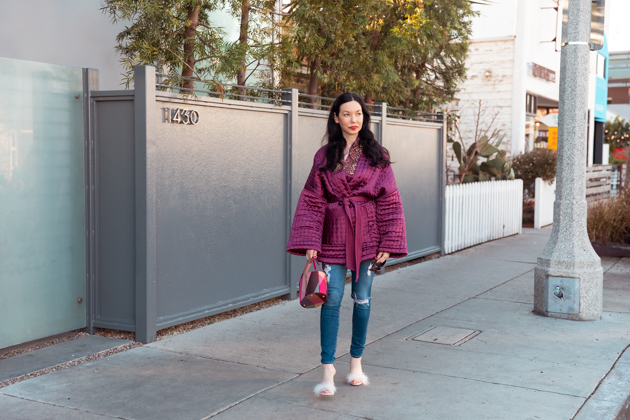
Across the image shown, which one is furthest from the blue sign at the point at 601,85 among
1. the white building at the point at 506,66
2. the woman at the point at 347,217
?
the woman at the point at 347,217

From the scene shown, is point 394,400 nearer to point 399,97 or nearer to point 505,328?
point 505,328

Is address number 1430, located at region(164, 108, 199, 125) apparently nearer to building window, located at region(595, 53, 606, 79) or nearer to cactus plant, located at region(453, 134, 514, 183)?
cactus plant, located at region(453, 134, 514, 183)

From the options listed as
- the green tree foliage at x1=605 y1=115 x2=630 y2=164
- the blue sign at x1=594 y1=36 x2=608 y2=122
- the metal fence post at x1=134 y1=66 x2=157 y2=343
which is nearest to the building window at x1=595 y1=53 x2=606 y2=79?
the blue sign at x1=594 y1=36 x2=608 y2=122

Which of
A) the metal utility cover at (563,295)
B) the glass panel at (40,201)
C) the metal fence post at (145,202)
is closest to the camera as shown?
the glass panel at (40,201)

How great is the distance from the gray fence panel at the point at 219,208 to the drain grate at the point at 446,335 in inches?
69.2

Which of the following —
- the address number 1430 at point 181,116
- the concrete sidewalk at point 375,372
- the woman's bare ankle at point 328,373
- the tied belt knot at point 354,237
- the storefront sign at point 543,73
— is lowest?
the concrete sidewalk at point 375,372

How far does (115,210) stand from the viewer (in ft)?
18.2

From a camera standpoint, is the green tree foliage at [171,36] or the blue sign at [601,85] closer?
the green tree foliage at [171,36]

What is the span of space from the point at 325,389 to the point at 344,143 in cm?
158

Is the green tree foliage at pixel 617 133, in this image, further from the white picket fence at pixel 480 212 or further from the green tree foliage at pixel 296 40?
the green tree foliage at pixel 296 40

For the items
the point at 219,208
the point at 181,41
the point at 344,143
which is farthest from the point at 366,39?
the point at 344,143

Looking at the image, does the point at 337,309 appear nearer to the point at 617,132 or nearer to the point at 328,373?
the point at 328,373

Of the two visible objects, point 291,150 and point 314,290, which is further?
point 291,150

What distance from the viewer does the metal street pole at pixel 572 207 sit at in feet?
21.1
